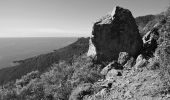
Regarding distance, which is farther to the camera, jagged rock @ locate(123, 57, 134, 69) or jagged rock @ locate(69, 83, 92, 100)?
jagged rock @ locate(123, 57, 134, 69)

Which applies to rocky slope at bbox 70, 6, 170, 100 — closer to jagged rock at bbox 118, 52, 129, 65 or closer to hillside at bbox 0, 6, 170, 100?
hillside at bbox 0, 6, 170, 100

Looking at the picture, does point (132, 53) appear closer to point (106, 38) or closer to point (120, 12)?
point (106, 38)

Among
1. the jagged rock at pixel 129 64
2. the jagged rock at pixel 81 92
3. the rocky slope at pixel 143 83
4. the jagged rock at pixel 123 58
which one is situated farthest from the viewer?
the jagged rock at pixel 123 58

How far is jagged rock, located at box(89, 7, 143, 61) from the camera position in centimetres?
3475

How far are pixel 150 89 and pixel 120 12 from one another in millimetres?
22455

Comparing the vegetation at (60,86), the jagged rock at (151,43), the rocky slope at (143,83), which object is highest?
the jagged rock at (151,43)

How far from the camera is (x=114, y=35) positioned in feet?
117

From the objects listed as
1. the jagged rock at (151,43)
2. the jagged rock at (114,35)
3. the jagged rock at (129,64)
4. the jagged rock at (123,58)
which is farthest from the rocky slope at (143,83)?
the jagged rock at (114,35)

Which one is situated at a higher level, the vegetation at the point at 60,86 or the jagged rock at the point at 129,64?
the jagged rock at the point at 129,64

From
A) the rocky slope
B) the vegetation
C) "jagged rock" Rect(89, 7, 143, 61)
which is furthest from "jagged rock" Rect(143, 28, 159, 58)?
the vegetation

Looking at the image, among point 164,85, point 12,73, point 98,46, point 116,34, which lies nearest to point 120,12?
point 116,34

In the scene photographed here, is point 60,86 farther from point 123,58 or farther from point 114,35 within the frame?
point 114,35

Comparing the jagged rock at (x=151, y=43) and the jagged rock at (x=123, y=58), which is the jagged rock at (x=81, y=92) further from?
the jagged rock at (x=151, y=43)

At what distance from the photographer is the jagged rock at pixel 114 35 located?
34.8m
